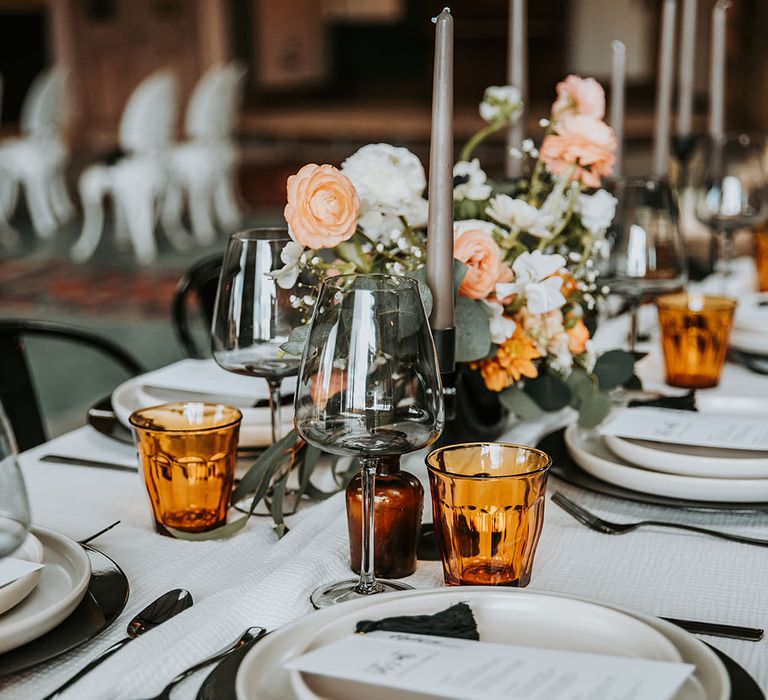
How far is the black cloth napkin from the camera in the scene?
659mm

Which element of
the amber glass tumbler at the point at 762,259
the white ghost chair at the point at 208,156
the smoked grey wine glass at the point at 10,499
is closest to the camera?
the smoked grey wine glass at the point at 10,499

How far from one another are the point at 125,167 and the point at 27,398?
5.35 meters

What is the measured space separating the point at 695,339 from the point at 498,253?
0.53 metres

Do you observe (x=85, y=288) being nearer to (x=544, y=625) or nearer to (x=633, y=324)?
(x=633, y=324)

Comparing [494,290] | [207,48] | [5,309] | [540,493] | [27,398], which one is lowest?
[5,309]

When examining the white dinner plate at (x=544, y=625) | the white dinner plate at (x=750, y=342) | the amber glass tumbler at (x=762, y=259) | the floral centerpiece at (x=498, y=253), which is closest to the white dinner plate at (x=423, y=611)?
the white dinner plate at (x=544, y=625)

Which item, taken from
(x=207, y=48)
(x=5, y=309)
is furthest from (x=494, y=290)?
(x=207, y=48)

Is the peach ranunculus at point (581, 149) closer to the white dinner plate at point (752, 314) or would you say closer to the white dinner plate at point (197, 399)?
the white dinner plate at point (197, 399)

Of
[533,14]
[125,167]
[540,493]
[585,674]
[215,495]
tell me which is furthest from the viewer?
[533,14]

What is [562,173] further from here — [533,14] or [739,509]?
[533,14]

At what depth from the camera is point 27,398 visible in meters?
1.62

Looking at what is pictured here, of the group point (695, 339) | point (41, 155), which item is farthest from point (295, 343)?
point (41, 155)

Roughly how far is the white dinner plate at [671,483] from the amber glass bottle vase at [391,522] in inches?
9.5

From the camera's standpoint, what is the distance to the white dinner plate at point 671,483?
99 centimetres
